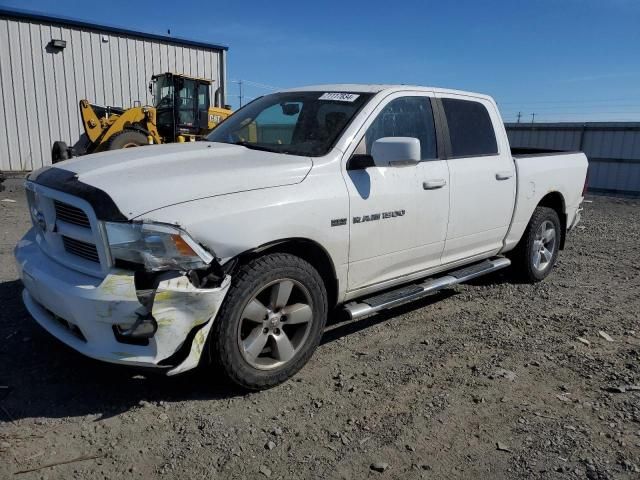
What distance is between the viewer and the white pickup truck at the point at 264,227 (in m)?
2.69

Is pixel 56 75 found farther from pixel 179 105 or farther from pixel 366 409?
pixel 366 409

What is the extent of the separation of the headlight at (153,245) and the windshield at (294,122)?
1.23 metres

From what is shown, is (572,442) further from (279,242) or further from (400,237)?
(279,242)

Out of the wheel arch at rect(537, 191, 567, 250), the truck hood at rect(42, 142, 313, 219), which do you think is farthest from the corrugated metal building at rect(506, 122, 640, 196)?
the truck hood at rect(42, 142, 313, 219)

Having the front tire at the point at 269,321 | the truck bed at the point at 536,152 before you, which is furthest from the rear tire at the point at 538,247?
the front tire at the point at 269,321

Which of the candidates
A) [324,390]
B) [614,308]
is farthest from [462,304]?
[324,390]

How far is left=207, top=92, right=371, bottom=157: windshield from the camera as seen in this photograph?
370 centimetres

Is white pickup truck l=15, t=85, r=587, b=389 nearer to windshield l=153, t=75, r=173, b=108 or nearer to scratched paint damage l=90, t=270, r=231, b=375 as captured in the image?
scratched paint damage l=90, t=270, r=231, b=375

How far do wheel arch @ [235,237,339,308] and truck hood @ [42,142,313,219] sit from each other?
36 centimetres

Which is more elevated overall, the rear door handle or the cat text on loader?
the cat text on loader

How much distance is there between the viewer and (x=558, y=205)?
590 centimetres

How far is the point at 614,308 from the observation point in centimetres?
503

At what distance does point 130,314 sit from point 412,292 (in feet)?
7.18

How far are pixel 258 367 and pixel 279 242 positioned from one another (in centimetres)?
78
